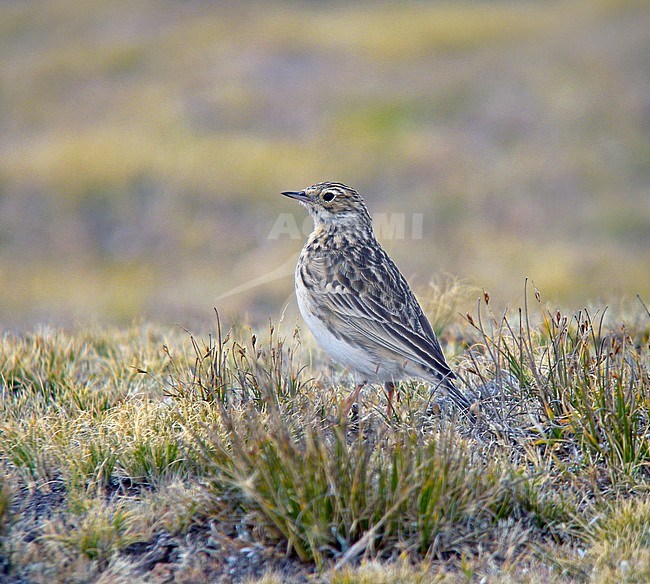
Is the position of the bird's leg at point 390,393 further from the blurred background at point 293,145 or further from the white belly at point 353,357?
the blurred background at point 293,145

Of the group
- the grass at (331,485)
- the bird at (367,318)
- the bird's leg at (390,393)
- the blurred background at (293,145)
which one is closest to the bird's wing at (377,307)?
the bird at (367,318)

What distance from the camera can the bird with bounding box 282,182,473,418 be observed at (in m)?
6.20

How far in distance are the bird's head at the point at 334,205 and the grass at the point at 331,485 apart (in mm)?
1864

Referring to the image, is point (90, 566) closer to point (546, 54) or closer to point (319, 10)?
point (546, 54)

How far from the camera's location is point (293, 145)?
28.7m

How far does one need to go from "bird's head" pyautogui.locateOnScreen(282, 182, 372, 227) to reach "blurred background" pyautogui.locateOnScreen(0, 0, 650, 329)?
23.0 feet

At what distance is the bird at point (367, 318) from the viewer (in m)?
6.20

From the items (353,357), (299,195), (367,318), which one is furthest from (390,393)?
(299,195)

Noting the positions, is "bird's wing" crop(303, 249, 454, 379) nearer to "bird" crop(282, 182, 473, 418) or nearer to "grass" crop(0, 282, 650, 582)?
"bird" crop(282, 182, 473, 418)

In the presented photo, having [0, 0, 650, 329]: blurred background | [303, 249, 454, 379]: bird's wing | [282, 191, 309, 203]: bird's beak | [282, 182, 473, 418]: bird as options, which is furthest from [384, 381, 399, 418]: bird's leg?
[0, 0, 650, 329]: blurred background

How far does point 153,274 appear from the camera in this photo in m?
22.7

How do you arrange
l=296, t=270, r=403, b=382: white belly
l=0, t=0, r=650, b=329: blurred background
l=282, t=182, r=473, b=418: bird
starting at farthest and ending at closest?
l=0, t=0, r=650, b=329: blurred background, l=296, t=270, r=403, b=382: white belly, l=282, t=182, r=473, b=418: bird

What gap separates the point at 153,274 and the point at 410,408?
17861 mm

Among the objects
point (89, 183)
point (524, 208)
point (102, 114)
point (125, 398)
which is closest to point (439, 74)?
point (524, 208)
